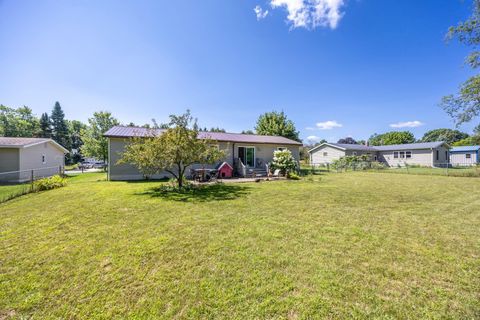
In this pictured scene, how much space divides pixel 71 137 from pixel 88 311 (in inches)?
2580

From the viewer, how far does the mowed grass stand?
2.09m

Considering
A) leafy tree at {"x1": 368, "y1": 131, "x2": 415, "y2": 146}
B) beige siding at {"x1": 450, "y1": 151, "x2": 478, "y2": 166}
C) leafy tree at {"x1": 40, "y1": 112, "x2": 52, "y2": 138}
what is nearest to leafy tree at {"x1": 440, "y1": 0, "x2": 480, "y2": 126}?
beige siding at {"x1": 450, "y1": 151, "x2": 478, "y2": 166}

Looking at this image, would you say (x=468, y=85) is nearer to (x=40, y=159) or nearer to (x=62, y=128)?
(x=40, y=159)

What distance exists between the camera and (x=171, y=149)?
8133mm

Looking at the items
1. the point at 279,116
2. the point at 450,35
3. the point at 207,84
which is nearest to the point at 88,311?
the point at 207,84

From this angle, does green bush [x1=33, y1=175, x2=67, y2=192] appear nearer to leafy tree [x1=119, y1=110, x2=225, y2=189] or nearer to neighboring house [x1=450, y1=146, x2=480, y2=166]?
leafy tree [x1=119, y1=110, x2=225, y2=189]

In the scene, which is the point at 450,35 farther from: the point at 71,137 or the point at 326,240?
the point at 71,137

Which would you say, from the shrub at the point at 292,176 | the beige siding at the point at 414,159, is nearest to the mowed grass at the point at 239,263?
the shrub at the point at 292,176

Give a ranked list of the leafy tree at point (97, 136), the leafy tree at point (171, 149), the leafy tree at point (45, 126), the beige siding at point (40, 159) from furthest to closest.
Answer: the leafy tree at point (45, 126) < the leafy tree at point (97, 136) < the beige siding at point (40, 159) < the leafy tree at point (171, 149)

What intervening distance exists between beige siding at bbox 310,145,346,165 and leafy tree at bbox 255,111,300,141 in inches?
158

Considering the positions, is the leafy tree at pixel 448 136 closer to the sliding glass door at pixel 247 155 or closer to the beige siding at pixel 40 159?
the sliding glass door at pixel 247 155

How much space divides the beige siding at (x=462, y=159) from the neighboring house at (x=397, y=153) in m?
3.56

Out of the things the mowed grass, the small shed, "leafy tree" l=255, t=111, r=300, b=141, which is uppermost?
"leafy tree" l=255, t=111, r=300, b=141

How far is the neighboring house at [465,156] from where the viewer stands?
28.3 metres
